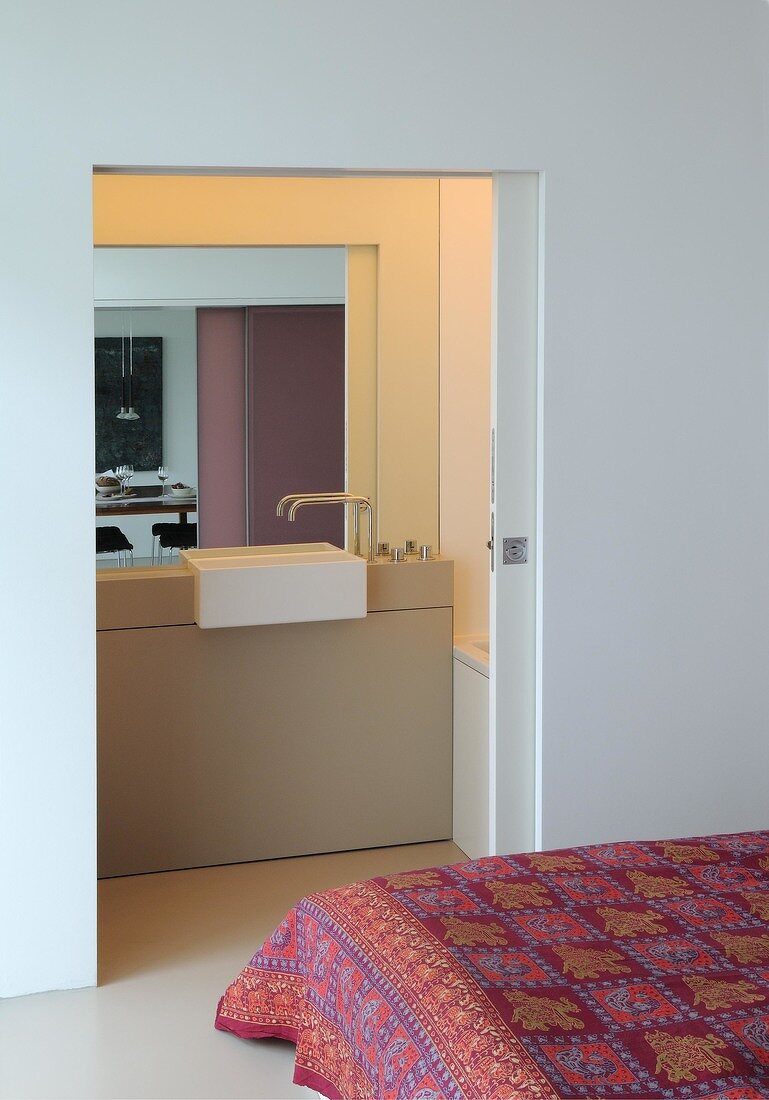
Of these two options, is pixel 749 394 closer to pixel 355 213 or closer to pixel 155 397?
pixel 355 213

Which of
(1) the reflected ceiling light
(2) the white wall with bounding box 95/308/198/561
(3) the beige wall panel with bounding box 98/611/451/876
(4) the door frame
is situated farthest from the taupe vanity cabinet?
(4) the door frame

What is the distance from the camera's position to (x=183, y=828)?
3.78 metres

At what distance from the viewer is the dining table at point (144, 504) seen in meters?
3.90

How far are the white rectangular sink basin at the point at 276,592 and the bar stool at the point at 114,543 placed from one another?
0.23m

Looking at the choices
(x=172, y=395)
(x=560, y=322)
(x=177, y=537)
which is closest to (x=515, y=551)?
(x=560, y=322)

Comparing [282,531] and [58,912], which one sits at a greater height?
[282,531]

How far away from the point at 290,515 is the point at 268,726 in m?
0.73

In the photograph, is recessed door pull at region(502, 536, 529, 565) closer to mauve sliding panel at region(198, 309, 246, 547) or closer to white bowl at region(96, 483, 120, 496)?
mauve sliding panel at region(198, 309, 246, 547)

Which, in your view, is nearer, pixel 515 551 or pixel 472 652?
pixel 515 551

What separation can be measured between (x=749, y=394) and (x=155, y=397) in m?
1.89

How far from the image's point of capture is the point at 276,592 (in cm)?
360

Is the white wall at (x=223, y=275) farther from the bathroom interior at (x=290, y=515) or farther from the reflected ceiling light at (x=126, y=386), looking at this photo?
the reflected ceiling light at (x=126, y=386)

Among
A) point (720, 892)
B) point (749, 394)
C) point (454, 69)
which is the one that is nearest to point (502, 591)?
point (749, 394)

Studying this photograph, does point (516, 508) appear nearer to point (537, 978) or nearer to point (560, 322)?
point (560, 322)
